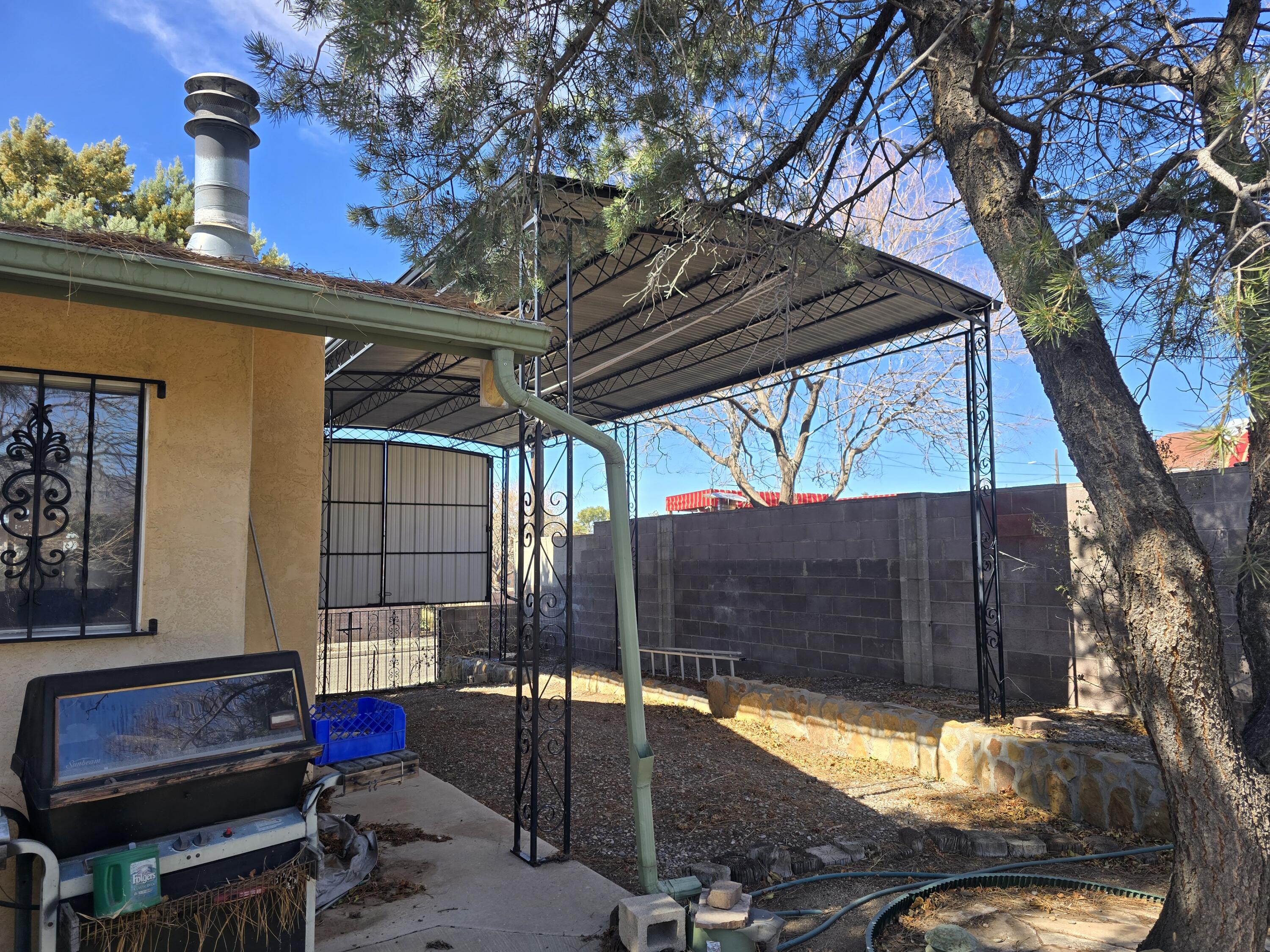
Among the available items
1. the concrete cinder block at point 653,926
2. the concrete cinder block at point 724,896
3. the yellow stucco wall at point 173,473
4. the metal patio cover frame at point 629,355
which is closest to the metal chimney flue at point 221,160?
the metal patio cover frame at point 629,355

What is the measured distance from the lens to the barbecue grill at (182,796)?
97.6 inches

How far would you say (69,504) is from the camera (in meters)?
3.31

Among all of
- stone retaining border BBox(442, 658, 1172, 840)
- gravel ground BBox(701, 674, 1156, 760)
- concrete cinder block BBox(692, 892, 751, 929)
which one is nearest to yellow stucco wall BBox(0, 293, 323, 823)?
concrete cinder block BBox(692, 892, 751, 929)

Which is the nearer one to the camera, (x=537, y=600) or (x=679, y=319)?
(x=537, y=600)

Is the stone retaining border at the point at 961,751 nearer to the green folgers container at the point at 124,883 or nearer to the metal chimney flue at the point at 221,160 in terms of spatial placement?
the green folgers container at the point at 124,883

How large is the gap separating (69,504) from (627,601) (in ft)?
8.00

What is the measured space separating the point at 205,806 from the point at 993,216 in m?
4.04

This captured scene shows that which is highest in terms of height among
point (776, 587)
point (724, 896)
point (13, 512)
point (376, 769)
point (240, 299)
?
point (240, 299)

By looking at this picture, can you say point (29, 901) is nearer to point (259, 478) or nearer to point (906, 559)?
point (259, 478)

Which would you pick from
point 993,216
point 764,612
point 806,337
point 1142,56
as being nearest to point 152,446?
point 993,216

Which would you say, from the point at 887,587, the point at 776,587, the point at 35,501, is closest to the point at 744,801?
the point at 887,587

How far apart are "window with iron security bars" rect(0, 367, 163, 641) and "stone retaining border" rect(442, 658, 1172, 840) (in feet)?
16.6

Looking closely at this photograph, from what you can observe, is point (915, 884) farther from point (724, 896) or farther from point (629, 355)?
point (629, 355)

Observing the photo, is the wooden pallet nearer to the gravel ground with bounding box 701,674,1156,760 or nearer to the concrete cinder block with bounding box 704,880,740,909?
the concrete cinder block with bounding box 704,880,740,909
